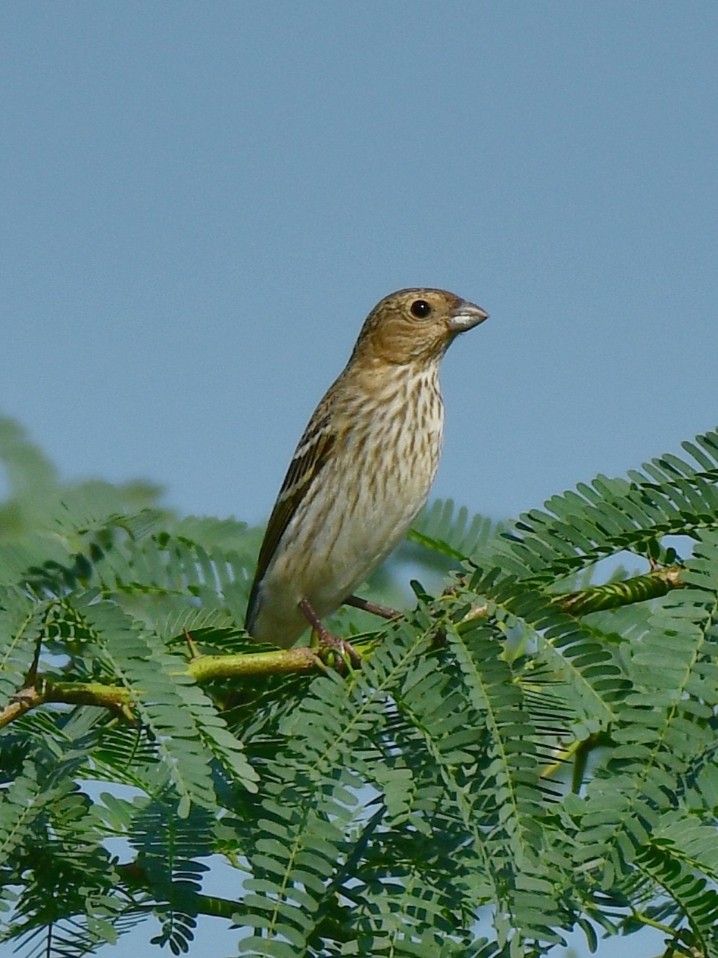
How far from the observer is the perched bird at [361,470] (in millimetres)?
5582

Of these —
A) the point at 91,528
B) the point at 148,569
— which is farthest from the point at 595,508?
the point at 91,528

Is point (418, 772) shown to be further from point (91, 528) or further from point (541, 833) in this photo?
point (91, 528)

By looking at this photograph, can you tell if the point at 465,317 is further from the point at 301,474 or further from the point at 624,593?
the point at 624,593

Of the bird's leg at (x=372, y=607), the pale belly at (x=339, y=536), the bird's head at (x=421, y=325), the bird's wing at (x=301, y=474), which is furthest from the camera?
the bird's head at (x=421, y=325)

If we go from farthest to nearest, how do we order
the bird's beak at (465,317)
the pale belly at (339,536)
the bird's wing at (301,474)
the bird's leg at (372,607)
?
the bird's beak at (465,317) < the bird's wing at (301,474) < the pale belly at (339,536) < the bird's leg at (372,607)

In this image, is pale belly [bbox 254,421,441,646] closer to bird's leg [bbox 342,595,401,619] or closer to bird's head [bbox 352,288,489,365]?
bird's leg [bbox 342,595,401,619]

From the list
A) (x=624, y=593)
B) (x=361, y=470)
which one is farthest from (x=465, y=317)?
(x=624, y=593)

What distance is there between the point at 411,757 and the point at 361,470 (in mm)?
3608

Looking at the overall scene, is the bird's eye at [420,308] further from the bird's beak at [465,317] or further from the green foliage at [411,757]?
the green foliage at [411,757]

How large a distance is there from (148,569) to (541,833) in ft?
5.05

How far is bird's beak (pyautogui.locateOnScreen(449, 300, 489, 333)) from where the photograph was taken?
22.0 ft

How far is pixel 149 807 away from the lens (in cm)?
283

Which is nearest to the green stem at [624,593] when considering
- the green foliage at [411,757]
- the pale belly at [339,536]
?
the green foliage at [411,757]

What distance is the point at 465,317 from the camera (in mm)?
6781
